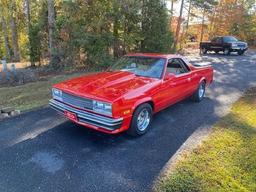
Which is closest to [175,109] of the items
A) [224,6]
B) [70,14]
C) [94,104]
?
[94,104]

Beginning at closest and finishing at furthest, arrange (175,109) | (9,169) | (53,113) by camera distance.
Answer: (9,169), (53,113), (175,109)

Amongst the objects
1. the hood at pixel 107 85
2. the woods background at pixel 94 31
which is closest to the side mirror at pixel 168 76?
the hood at pixel 107 85

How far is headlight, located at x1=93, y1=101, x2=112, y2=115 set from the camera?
3.70 metres

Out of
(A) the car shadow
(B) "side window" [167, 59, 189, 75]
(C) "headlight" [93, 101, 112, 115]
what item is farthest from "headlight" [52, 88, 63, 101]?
(B) "side window" [167, 59, 189, 75]

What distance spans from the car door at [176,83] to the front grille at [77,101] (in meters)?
1.60

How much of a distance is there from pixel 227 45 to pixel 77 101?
1959cm

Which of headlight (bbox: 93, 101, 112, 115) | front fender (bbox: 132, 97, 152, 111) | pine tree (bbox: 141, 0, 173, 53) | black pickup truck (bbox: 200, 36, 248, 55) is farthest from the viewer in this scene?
black pickup truck (bbox: 200, 36, 248, 55)

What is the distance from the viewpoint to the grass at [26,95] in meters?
6.17

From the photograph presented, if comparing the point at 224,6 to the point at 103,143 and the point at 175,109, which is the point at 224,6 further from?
the point at 103,143

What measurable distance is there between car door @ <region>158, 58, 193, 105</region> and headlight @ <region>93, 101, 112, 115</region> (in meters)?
1.46

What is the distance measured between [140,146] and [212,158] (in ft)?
3.88

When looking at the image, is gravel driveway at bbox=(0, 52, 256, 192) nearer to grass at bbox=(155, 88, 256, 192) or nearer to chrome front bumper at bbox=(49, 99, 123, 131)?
grass at bbox=(155, 88, 256, 192)

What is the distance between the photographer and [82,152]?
12.5ft

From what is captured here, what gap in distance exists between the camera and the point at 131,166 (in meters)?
3.45
